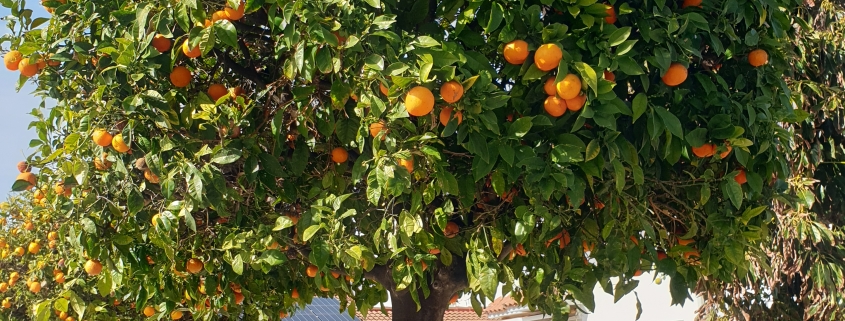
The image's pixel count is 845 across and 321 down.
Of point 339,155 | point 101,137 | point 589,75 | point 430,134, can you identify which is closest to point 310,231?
point 430,134

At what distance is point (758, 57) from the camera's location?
3.19 m

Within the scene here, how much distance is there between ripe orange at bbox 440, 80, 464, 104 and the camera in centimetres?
258

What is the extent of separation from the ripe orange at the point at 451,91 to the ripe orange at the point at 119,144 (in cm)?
125

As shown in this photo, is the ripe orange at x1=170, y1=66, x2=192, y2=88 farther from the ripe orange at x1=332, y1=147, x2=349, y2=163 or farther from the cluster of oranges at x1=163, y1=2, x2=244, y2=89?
the ripe orange at x1=332, y1=147, x2=349, y2=163

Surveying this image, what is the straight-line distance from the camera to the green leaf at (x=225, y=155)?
289cm

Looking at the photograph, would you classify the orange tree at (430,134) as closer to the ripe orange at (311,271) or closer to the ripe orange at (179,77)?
the ripe orange at (179,77)

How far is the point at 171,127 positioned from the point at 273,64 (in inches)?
30.2

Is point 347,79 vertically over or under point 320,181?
over

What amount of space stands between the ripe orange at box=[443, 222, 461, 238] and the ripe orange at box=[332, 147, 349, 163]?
55 centimetres

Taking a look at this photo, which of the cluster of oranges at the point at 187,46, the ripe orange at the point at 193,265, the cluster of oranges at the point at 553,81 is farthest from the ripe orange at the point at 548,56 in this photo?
the ripe orange at the point at 193,265

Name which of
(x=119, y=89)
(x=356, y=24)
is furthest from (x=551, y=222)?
(x=119, y=89)

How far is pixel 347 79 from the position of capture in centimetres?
295

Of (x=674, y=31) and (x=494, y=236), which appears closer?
(x=674, y=31)

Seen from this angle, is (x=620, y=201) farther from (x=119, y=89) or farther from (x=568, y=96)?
(x=119, y=89)
